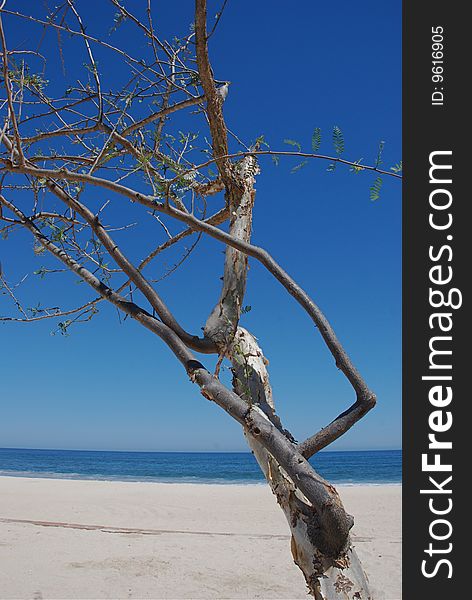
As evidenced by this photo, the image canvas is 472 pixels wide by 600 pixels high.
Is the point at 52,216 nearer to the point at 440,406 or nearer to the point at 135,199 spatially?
the point at 135,199

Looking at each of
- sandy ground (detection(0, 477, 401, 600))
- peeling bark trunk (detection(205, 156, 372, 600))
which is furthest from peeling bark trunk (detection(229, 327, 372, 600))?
sandy ground (detection(0, 477, 401, 600))

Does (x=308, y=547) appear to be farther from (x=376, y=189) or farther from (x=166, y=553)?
(x=166, y=553)

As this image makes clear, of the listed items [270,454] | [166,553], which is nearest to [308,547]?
[270,454]

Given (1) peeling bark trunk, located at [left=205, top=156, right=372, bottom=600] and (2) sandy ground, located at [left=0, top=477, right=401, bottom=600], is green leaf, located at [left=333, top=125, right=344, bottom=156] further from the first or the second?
(2) sandy ground, located at [left=0, top=477, right=401, bottom=600]

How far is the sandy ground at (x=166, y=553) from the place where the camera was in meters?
5.81

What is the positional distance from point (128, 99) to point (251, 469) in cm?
3936

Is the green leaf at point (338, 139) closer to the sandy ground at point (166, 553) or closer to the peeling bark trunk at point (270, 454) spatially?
the peeling bark trunk at point (270, 454)

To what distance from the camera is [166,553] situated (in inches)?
288

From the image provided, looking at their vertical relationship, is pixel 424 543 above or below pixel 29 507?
above

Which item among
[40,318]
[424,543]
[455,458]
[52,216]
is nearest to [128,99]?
[52,216]

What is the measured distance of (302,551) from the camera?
6.58ft

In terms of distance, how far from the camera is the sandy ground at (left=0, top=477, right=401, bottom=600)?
19.1 feet

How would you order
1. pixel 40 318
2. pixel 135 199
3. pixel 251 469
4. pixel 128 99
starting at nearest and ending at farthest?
pixel 135 199, pixel 128 99, pixel 40 318, pixel 251 469

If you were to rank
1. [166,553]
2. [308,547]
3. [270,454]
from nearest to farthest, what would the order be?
[308,547] < [270,454] < [166,553]
